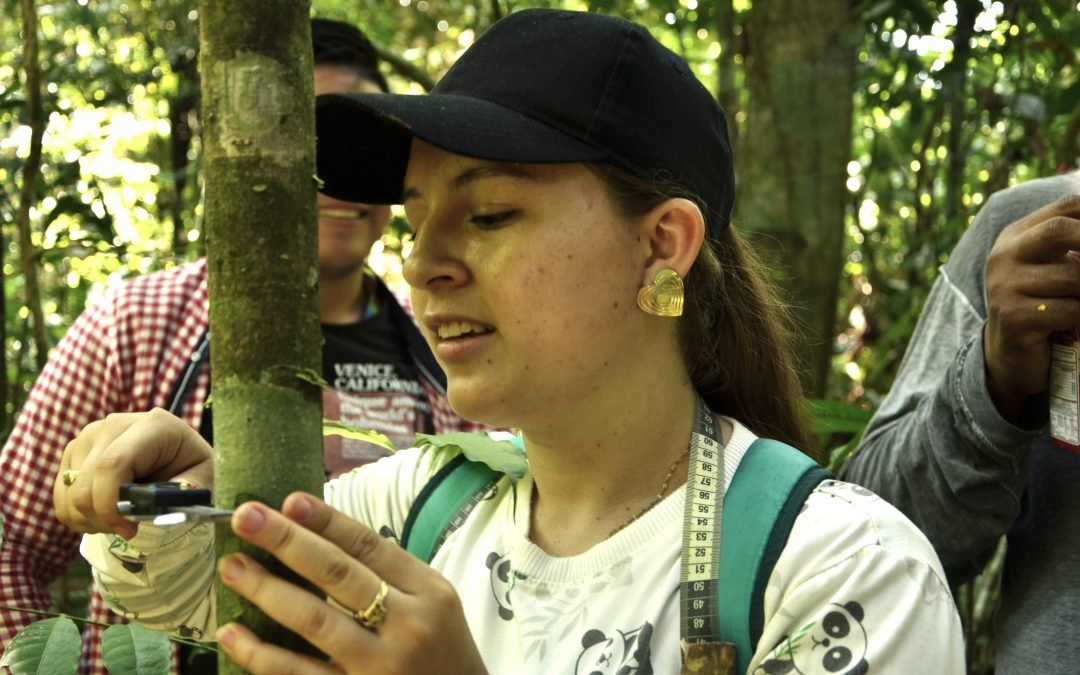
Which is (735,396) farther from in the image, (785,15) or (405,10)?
(405,10)

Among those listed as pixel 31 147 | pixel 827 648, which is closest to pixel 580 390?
pixel 827 648

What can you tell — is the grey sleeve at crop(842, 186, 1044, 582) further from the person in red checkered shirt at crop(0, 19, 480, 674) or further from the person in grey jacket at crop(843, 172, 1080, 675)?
the person in red checkered shirt at crop(0, 19, 480, 674)

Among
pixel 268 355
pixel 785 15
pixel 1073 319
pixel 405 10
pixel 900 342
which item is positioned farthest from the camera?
pixel 405 10

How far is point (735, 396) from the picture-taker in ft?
7.11

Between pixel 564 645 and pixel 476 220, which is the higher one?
pixel 476 220

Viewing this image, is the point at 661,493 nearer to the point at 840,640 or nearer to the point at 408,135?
the point at 840,640

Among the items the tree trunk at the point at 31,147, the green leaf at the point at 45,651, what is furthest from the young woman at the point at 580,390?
the tree trunk at the point at 31,147

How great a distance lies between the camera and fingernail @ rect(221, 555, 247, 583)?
127 centimetres

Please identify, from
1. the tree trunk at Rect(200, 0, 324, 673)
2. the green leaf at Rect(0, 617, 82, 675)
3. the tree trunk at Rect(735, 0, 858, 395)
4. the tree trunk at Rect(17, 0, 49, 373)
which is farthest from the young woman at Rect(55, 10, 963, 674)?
the tree trunk at Rect(17, 0, 49, 373)

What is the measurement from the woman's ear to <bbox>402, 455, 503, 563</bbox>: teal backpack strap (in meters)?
0.50

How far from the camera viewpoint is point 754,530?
171cm

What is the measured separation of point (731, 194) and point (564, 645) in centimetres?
85

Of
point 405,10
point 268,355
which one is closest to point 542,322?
point 268,355

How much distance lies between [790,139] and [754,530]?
2409 millimetres
